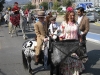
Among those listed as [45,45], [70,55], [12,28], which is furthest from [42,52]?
[12,28]

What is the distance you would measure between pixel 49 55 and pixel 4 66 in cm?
311

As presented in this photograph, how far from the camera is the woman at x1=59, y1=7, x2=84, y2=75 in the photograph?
5.97m

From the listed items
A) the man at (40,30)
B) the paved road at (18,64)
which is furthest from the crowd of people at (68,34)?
the paved road at (18,64)

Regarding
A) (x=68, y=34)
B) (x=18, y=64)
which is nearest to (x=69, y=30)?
(x=68, y=34)

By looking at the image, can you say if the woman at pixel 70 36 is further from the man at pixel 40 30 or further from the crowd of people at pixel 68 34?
the man at pixel 40 30

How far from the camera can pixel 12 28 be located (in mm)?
18812

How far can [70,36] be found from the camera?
6.62m

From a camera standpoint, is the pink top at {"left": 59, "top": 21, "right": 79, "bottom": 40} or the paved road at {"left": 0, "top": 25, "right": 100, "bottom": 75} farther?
the paved road at {"left": 0, "top": 25, "right": 100, "bottom": 75}

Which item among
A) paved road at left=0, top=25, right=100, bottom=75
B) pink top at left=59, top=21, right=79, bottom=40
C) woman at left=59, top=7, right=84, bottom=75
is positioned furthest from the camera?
paved road at left=0, top=25, right=100, bottom=75

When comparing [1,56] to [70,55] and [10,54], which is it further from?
[70,55]

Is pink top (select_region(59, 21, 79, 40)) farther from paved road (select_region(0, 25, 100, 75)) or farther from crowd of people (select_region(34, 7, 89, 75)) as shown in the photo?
paved road (select_region(0, 25, 100, 75))

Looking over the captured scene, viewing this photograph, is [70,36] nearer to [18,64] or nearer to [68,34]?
[68,34]

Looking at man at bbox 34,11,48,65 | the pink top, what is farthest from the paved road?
the pink top

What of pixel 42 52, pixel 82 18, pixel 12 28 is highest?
pixel 82 18
